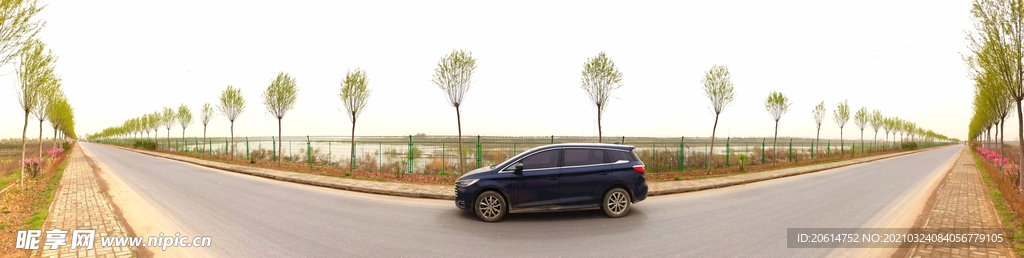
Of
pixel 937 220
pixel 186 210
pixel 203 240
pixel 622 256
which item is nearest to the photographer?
pixel 622 256

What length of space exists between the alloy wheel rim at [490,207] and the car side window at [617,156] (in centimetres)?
245

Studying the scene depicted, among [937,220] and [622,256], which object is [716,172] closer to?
[937,220]

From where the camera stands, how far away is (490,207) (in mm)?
7398

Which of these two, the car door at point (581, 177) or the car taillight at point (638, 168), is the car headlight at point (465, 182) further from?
the car taillight at point (638, 168)

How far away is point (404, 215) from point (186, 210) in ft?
16.3

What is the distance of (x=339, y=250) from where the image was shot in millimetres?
5367

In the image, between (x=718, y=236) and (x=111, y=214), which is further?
(x=111, y=214)

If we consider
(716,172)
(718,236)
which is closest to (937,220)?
(718,236)

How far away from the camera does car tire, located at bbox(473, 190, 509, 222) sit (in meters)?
7.38

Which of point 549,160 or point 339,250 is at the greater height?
point 549,160

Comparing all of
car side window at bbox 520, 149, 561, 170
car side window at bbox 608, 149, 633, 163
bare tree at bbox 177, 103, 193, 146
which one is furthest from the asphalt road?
bare tree at bbox 177, 103, 193, 146

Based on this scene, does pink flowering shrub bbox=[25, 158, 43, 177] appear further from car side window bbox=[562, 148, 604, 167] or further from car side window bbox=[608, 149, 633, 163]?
car side window bbox=[608, 149, 633, 163]

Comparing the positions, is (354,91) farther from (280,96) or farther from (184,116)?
(184,116)

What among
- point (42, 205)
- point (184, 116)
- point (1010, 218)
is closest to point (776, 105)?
point (1010, 218)
